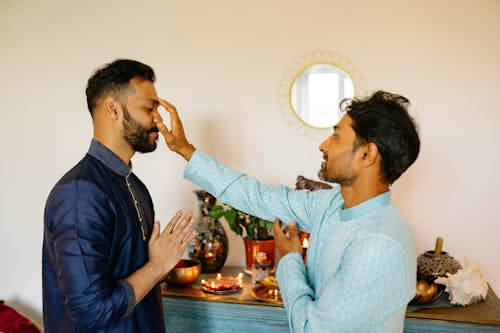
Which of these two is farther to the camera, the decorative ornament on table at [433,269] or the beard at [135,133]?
the decorative ornament on table at [433,269]

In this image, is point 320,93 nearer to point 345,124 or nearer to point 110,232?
point 345,124

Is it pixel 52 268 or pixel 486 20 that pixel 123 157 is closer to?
pixel 52 268

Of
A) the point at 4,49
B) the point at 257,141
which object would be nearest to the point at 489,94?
the point at 257,141

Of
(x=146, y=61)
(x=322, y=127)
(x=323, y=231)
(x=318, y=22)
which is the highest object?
(x=318, y=22)

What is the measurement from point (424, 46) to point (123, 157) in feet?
6.13

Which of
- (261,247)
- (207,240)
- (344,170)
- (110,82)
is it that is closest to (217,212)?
(207,240)

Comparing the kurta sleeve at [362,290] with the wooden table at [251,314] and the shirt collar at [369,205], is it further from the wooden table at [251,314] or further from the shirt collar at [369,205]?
the wooden table at [251,314]

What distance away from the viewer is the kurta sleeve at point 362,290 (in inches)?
48.3

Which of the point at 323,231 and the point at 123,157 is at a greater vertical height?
the point at 123,157

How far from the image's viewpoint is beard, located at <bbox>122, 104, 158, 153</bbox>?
1.66m

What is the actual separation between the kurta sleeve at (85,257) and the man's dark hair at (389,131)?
0.87m

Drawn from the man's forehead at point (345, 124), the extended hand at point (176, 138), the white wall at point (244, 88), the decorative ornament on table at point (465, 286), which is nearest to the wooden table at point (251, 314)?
the decorative ornament on table at point (465, 286)

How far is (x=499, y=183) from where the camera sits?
260 cm

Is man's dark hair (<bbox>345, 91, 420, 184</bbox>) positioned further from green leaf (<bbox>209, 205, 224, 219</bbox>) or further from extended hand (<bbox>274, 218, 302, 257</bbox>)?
green leaf (<bbox>209, 205, 224, 219</bbox>)
